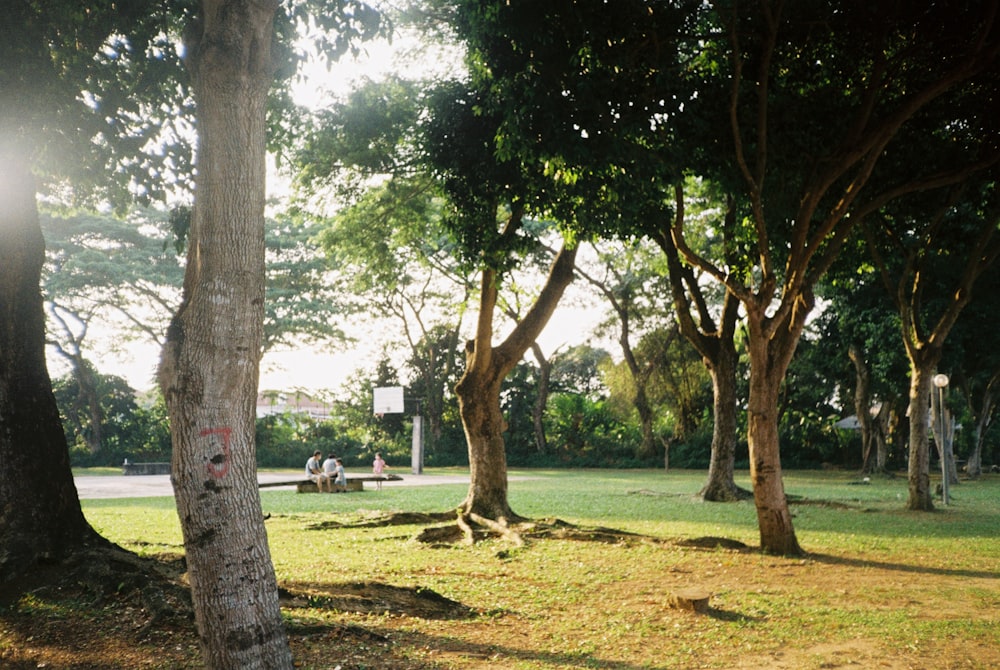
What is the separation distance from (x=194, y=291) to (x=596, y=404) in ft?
135

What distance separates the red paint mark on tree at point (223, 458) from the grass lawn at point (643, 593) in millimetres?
1845

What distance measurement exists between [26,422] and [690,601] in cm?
649

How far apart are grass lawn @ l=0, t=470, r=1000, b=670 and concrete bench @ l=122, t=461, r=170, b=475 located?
1947 centimetres

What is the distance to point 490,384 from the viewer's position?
14.8 metres

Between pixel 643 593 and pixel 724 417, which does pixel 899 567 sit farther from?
pixel 724 417

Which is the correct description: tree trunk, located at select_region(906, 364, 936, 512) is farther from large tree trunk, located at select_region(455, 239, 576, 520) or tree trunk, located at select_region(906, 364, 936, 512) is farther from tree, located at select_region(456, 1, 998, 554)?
large tree trunk, located at select_region(455, 239, 576, 520)

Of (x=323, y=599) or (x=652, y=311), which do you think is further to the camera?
(x=652, y=311)

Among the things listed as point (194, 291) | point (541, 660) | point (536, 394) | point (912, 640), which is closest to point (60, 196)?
point (194, 291)

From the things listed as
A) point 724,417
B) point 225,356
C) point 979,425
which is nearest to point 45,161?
point 225,356

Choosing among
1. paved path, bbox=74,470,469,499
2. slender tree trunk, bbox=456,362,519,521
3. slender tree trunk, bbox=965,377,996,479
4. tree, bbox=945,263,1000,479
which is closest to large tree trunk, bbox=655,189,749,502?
slender tree trunk, bbox=456,362,519,521

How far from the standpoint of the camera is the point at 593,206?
470 inches

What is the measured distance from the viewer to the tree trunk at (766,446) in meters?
11.4

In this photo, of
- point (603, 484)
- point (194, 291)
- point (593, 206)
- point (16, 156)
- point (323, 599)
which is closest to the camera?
point (194, 291)

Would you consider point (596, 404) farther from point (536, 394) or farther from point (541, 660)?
point (541, 660)
